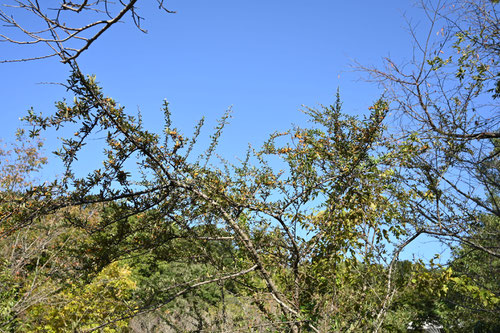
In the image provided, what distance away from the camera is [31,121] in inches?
113

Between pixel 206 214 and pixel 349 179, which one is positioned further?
pixel 349 179

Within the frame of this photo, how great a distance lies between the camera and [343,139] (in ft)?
16.3

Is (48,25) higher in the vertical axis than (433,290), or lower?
higher

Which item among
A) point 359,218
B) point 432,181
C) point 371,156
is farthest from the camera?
point 432,181

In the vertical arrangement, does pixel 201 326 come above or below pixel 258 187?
below

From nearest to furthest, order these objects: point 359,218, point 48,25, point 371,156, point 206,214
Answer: point 48,25, point 206,214, point 371,156, point 359,218

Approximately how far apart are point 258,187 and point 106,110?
1.96 metres

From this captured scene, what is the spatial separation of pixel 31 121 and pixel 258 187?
2.37 metres

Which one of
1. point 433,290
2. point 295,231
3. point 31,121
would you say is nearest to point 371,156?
point 295,231

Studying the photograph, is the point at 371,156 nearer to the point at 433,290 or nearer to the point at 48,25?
the point at 433,290

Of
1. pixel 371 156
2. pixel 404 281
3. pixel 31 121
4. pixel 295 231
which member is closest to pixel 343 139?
pixel 371 156

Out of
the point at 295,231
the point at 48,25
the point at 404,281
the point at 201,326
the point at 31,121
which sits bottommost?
the point at 201,326

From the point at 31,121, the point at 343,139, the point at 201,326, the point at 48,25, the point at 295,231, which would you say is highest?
the point at 343,139

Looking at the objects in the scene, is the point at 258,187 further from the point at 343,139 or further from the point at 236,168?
the point at 343,139
